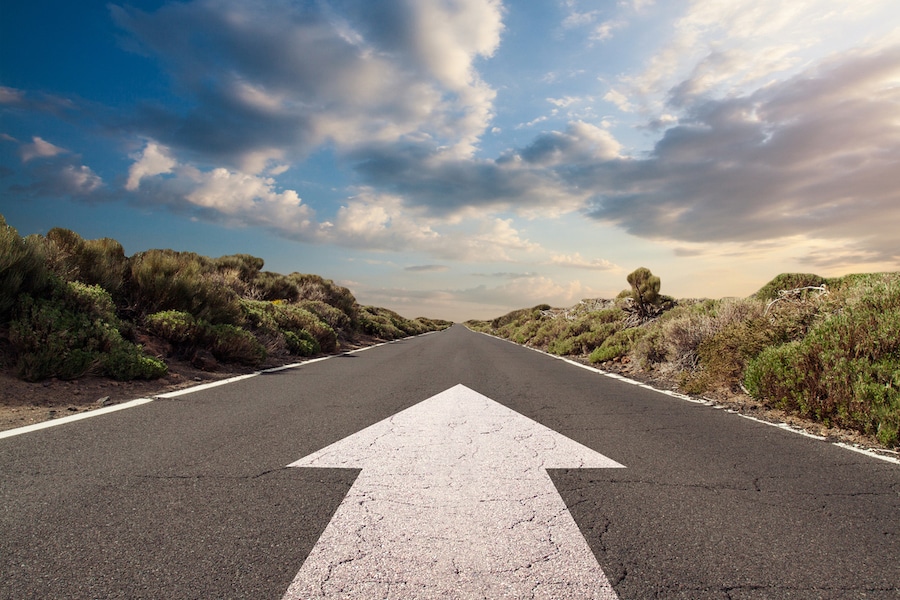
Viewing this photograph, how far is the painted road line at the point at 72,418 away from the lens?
4.55m

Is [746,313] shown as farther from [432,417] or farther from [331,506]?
[331,506]

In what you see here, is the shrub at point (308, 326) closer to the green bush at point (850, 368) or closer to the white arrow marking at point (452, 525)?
the white arrow marking at point (452, 525)

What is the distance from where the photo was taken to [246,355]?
10562 millimetres

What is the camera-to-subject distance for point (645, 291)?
708 inches

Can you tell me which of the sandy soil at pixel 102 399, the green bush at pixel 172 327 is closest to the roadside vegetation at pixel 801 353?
the sandy soil at pixel 102 399

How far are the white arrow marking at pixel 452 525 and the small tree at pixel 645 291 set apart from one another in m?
14.3

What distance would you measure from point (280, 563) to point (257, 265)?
100 ft

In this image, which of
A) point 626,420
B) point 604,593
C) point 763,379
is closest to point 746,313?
point 763,379

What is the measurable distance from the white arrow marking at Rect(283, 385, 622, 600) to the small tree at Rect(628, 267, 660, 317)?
1428cm

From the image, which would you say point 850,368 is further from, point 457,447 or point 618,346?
point 618,346

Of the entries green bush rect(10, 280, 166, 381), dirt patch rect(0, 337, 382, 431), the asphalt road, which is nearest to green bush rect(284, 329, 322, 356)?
dirt patch rect(0, 337, 382, 431)

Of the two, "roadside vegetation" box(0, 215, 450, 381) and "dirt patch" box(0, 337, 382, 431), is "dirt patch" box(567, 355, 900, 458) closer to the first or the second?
"dirt patch" box(0, 337, 382, 431)

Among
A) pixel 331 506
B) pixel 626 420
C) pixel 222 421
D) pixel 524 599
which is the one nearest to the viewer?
pixel 524 599

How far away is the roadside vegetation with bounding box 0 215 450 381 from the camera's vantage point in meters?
6.94
